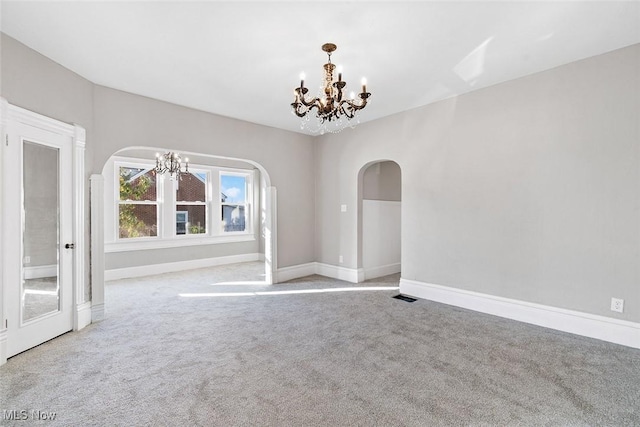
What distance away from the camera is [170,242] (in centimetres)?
656

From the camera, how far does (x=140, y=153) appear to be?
20.2 ft

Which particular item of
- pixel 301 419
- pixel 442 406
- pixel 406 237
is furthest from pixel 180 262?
pixel 442 406

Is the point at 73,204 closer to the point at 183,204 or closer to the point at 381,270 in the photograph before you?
the point at 183,204

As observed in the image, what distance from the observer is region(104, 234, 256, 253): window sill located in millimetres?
5875

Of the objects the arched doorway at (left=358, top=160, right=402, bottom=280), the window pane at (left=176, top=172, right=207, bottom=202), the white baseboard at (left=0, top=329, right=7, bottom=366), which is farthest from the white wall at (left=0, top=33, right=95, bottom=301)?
the arched doorway at (left=358, top=160, right=402, bottom=280)

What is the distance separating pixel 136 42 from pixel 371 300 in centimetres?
399

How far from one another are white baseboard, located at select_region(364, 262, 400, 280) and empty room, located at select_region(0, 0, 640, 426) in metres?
0.49

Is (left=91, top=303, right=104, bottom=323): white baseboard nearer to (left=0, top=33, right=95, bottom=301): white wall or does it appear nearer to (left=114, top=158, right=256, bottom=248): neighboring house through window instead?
(left=0, top=33, right=95, bottom=301): white wall

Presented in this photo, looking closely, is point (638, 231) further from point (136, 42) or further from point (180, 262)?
point (180, 262)

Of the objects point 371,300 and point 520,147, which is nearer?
point 520,147

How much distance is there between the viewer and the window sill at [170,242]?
5.88 metres

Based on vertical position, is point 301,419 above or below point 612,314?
below

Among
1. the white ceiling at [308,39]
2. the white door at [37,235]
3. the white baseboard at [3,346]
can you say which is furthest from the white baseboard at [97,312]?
the white ceiling at [308,39]

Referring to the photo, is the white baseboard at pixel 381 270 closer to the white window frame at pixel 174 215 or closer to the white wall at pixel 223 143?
the white wall at pixel 223 143
